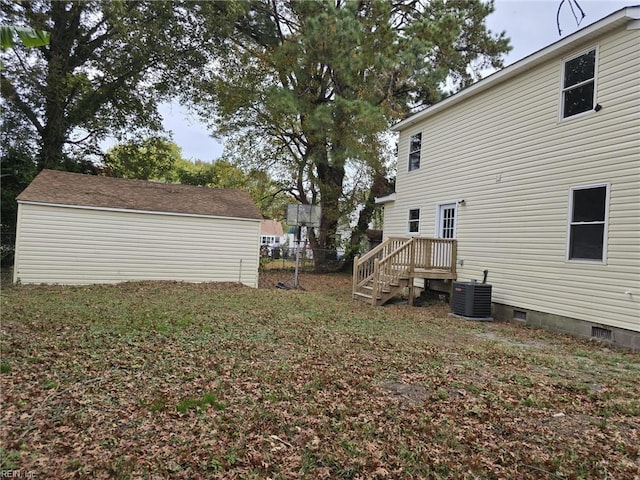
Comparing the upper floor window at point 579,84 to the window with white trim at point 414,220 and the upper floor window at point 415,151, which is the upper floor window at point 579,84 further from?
the window with white trim at point 414,220

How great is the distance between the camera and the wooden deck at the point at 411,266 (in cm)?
1006

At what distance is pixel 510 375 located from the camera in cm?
454

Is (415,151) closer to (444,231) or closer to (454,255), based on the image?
(444,231)

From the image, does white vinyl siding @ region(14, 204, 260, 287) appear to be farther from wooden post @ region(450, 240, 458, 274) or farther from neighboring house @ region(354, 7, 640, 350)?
neighboring house @ region(354, 7, 640, 350)

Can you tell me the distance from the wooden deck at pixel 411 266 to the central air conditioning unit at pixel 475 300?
4.32 ft

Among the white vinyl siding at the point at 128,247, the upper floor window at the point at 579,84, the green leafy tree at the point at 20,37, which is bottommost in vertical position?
the white vinyl siding at the point at 128,247

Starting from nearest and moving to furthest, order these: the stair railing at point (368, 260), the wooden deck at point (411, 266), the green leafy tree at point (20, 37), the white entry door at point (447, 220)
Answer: the green leafy tree at point (20, 37), the wooden deck at point (411, 266), the stair railing at point (368, 260), the white entry door at point (447, 220)

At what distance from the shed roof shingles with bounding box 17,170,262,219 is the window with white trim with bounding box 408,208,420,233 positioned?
5123mm

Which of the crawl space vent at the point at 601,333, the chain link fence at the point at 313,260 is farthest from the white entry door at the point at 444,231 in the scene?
the chain link fence at the point at 313,260

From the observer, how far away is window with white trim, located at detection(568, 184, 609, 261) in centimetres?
684

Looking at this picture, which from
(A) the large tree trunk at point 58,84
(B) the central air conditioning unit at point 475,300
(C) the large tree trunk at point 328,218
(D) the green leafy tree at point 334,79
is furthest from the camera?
(C) the large tree trunk at point 328,218

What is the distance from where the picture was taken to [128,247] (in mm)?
12102

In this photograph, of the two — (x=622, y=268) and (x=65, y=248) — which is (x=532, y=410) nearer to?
(x=622, y=268)

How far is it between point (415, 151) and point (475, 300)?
5975 millimetres
